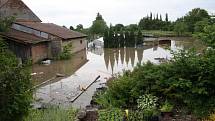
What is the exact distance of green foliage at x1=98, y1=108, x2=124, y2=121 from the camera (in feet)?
32.5

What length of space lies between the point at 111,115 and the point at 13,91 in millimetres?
4146

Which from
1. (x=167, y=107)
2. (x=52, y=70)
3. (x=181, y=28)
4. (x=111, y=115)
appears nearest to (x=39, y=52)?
(x=52, y=70)

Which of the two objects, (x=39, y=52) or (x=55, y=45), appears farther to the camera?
(x=55, y=45)

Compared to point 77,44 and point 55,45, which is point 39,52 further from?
point 77,44

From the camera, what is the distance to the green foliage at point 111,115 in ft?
32.5

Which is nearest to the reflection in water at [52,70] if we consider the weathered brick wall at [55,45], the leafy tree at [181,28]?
the weathered brick wall at [55,45]

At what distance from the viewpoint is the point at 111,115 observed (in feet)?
32.8

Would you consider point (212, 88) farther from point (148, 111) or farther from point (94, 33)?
point (94, 33)

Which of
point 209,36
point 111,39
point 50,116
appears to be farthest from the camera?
point 111,39

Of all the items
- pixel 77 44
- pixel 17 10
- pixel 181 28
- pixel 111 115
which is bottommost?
pixel 111 115

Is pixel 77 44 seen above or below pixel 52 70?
above

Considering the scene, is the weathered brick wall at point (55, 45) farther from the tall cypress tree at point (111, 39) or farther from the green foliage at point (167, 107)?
the green foliage at point (167, 107)

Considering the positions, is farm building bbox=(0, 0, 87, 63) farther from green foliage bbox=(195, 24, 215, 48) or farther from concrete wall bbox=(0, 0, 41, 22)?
green foliage bbox=(195, 24, 215, 48)

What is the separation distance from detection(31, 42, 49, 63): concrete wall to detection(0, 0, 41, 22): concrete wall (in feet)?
14.8
